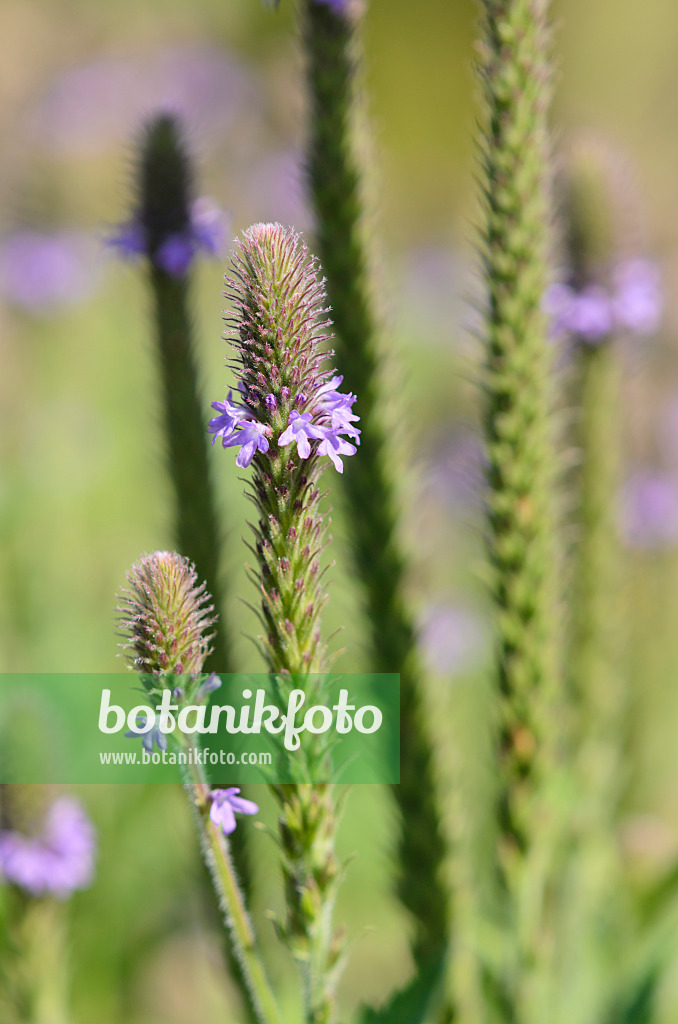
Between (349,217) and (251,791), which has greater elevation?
(349,217)

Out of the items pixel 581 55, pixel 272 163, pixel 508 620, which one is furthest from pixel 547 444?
pixel 581 55

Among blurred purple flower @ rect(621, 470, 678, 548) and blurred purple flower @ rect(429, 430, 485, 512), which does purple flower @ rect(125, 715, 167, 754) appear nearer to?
blurred purple flower @ rect(621, 470, 678, 548)

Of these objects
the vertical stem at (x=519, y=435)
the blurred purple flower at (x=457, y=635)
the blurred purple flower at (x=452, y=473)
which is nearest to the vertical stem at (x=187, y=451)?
the vertical stem at (x=519, y=435)

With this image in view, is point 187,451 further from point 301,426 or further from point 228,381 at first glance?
point 228,381

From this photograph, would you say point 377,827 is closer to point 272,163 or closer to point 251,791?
point 251,791

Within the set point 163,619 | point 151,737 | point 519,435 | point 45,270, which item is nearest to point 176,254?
point 519,435

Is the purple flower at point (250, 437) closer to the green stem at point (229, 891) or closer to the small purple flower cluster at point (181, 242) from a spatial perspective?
the green stem at point (229, 891)
